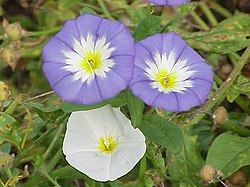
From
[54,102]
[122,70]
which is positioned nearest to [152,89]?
[122,70]

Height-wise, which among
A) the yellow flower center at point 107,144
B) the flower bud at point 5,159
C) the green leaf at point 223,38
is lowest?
the green leaf at point 223,38

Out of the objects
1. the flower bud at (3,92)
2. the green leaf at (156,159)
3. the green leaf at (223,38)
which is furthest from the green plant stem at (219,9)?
the flower bud at (3,92)

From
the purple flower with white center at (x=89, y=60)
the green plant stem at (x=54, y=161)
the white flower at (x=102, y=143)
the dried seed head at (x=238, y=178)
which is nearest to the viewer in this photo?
the purple flower with white center at (x=89, y=60)

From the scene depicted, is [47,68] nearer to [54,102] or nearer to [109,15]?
[54,102]

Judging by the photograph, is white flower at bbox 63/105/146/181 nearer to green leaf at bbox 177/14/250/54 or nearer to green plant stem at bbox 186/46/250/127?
green plant stem at bbox 186/46/250/127

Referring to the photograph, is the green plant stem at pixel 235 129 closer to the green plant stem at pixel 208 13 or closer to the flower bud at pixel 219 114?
the flower bud at pixel 219 114

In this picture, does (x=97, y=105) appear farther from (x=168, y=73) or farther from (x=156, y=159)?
(x=156, y=159)
